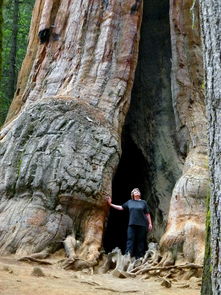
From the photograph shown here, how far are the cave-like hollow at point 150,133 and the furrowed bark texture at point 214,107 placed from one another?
7650mm

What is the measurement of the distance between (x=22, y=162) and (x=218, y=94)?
6.03 meters

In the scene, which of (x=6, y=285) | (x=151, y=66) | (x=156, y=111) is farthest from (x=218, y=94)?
(x=151, y=66)

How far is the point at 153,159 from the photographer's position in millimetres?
10492

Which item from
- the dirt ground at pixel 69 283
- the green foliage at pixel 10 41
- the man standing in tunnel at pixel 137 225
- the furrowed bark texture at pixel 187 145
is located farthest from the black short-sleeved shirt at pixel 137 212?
the green foliage at pixel 10 41

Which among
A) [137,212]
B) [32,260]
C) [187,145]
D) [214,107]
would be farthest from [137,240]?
[214,107]

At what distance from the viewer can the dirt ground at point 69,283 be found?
4520mm

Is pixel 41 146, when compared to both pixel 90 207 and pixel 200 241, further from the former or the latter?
pixel 200 241

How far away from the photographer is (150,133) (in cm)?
1087

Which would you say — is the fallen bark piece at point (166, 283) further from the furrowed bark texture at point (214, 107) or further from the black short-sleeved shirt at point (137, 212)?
the furrowed bark texture at point (214, 107)

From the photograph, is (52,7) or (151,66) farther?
(151,66)

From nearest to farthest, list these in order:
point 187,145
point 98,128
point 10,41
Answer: point 98,128, point 187,145, point 10,41

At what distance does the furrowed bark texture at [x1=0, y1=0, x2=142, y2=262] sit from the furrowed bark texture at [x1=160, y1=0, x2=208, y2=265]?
3.45ft

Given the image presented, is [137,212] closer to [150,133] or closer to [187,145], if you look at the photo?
[187,145]

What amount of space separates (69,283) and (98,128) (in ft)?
11.9
